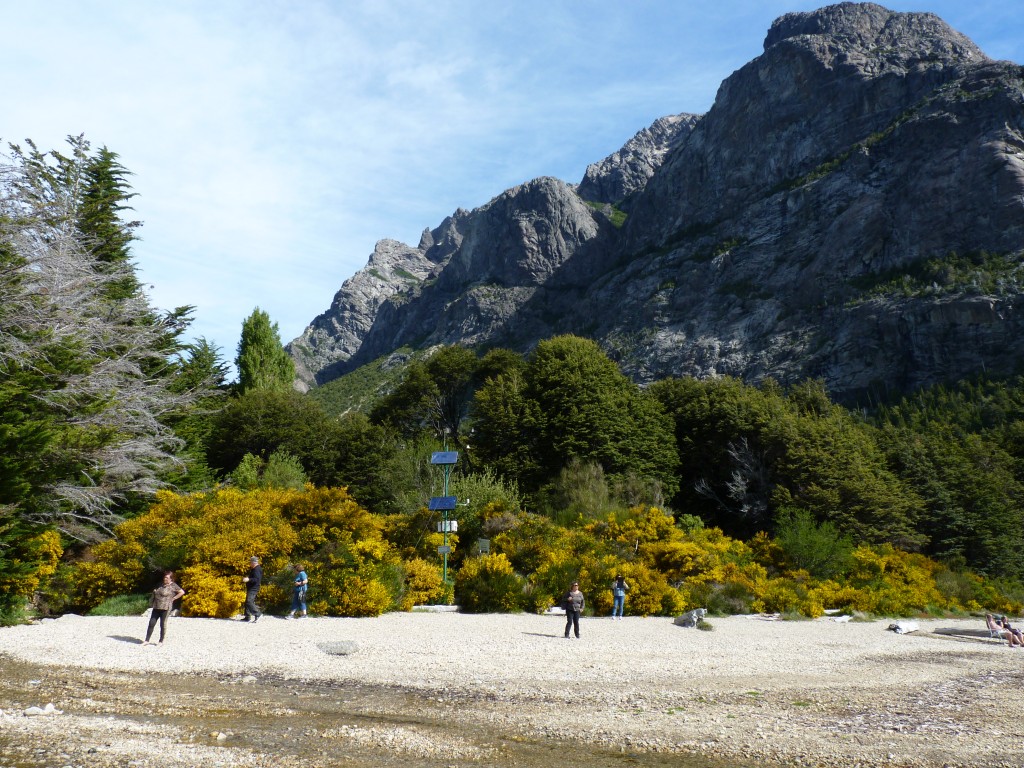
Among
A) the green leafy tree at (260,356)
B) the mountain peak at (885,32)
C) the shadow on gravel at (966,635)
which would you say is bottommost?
the shadow on gravel at (966,635)

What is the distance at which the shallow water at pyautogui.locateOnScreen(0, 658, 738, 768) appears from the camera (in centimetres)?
750

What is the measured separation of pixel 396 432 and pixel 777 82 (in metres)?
129

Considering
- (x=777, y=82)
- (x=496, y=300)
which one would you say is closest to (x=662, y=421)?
(x=496, y=300)

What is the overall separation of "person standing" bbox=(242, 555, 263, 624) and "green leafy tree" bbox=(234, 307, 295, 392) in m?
36.0

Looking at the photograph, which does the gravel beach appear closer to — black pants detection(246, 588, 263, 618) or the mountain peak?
black pants detection(246, 588, 263, 618)

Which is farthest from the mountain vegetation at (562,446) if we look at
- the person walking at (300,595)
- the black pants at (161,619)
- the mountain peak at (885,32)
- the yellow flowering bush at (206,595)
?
the mountain peak at (885,32)

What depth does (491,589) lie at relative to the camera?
20.9 m

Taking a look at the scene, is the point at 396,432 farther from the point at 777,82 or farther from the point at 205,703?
the point at 777,82

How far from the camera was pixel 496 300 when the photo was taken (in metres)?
155

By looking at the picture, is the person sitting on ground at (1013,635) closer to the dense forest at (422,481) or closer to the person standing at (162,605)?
the dense forest at (422,481)

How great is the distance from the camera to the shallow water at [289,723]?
24.6 ft

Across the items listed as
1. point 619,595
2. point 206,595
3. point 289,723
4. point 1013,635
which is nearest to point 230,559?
point 206,595

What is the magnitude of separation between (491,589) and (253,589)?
708 centimetres

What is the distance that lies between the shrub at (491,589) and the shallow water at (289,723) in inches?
403
